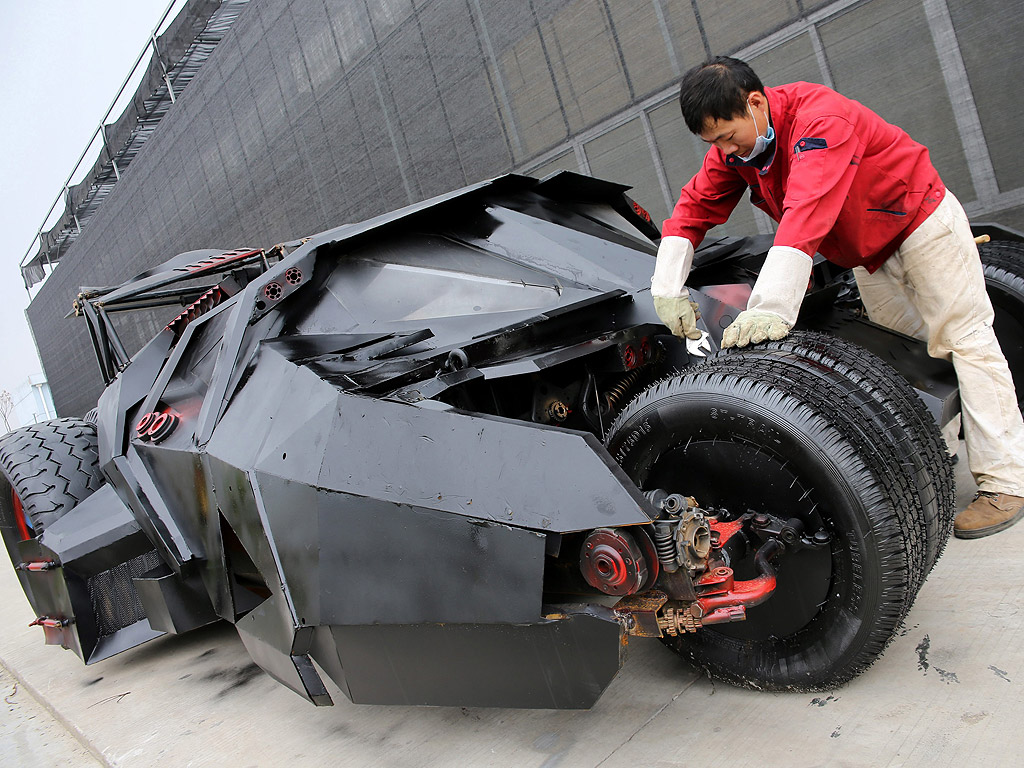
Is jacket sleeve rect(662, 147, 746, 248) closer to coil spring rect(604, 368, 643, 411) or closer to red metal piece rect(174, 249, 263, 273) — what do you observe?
coil spring rect(604, 368, 643, 411)

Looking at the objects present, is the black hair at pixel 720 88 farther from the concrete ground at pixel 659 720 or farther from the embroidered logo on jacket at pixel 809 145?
the concrete ground at pixel 659 720

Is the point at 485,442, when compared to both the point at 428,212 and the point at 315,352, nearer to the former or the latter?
the point at 315,352

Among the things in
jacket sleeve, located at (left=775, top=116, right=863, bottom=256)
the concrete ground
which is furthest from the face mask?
the concrete ground

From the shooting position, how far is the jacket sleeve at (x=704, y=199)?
2.42 meters

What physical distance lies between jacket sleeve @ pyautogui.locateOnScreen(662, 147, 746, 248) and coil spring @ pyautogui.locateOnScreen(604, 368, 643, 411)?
49cm

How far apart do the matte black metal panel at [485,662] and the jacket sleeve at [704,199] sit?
1399 millimetres

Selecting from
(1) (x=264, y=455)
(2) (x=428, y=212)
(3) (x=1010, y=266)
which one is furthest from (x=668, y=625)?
(3) (x=1010, y=266)

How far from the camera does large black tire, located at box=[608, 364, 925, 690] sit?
1560 millimetres

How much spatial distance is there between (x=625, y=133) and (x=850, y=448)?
567 centimetres

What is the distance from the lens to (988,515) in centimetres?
217

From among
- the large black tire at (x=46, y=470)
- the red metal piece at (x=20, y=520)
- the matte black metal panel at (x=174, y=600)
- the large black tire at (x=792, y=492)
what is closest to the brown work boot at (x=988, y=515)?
the large black tire at (x=792, y=492)

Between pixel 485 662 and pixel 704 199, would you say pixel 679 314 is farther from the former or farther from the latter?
pixel 485 662

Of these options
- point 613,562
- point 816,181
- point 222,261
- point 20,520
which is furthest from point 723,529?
point 20,520

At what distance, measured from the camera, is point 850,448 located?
5.09 feet
